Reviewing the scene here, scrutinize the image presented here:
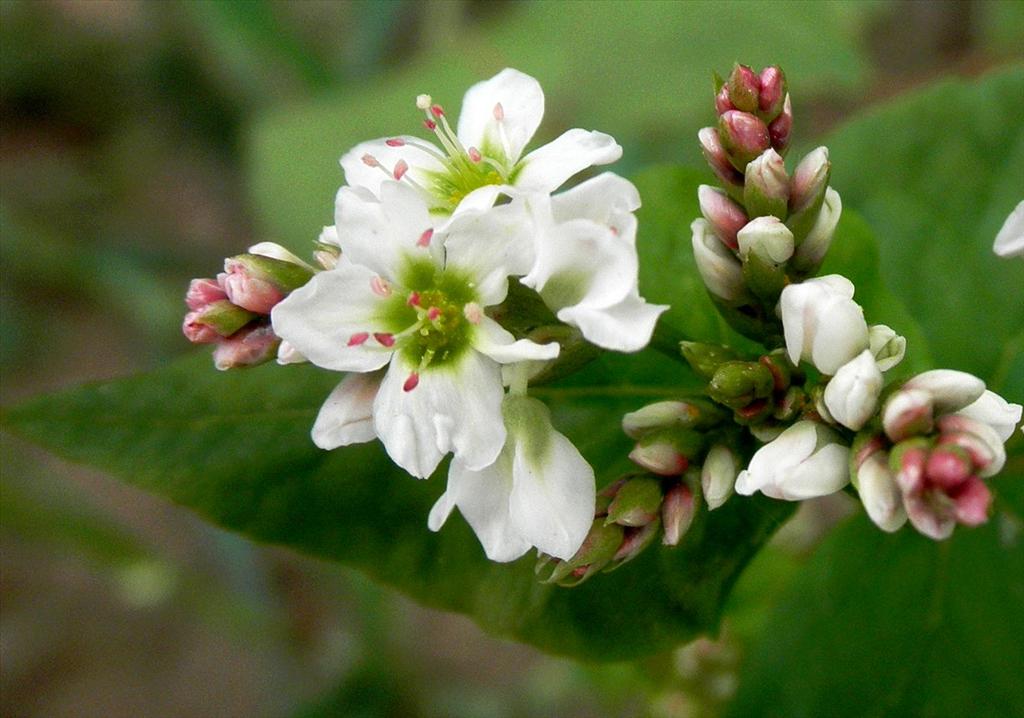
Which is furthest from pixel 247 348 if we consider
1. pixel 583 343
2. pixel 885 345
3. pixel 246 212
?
pixel 246 212

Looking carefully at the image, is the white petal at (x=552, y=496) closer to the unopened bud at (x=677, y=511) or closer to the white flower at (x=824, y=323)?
the unopened bud at (x=677, y=511)

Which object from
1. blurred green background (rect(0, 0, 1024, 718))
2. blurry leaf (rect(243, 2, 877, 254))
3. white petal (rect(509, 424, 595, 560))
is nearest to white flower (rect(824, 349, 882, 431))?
white petal (rect(509, 424, 595, 560))

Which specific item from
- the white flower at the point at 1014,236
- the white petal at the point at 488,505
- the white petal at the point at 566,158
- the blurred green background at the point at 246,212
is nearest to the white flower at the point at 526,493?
the white petal at the point at 488,505

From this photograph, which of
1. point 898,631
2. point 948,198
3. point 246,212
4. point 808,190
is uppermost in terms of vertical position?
point 808,190

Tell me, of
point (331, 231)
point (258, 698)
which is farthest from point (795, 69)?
point (258, 698)

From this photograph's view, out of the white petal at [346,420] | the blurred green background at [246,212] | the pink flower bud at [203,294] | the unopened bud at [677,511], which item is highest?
the pink flower bud at [203,294]

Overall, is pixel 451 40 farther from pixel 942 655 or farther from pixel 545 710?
pixel 942 655

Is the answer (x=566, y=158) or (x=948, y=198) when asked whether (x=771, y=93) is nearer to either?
(x=566, y=158)
